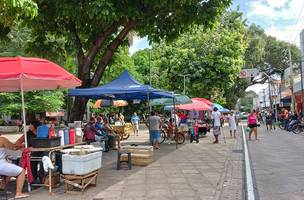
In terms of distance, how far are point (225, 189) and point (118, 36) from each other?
8.98 m

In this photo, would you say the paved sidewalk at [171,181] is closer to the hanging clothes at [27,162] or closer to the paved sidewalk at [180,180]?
the paved sidewalk at [180,180]

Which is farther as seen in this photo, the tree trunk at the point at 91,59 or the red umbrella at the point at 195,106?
the red umbrella at the point at 195,106

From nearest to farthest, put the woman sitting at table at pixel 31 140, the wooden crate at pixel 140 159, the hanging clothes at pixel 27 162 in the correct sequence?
the hanging clothes at pixel 27 162 → the woman sitting at table at pixel 31 140 → the wooden crate at pixel 140 159

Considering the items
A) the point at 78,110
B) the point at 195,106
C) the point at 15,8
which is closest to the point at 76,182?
the point at 15,8

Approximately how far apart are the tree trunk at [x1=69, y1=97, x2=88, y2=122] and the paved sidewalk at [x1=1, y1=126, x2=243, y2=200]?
179 centimetres

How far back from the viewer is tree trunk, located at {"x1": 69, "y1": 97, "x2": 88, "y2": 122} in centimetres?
1727

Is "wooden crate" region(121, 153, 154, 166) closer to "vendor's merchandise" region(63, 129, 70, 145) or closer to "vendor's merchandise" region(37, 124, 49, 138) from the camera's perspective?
"vendor's merchandise" region(63, 129, 70, 145)

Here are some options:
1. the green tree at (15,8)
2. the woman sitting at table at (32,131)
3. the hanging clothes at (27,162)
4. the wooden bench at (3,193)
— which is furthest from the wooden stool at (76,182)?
the green tree at (15,8)

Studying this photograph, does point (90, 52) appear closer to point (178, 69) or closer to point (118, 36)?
point (118, 36)

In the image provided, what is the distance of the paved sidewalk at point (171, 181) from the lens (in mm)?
9641

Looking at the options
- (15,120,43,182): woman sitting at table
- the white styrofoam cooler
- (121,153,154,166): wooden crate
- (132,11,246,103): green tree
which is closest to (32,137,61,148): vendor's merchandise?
(15,120,43,182): woman sitting at table

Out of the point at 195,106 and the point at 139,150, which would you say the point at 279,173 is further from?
the point at 195,106

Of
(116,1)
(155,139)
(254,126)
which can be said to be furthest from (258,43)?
(116,1)

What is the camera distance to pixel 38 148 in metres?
10.5
